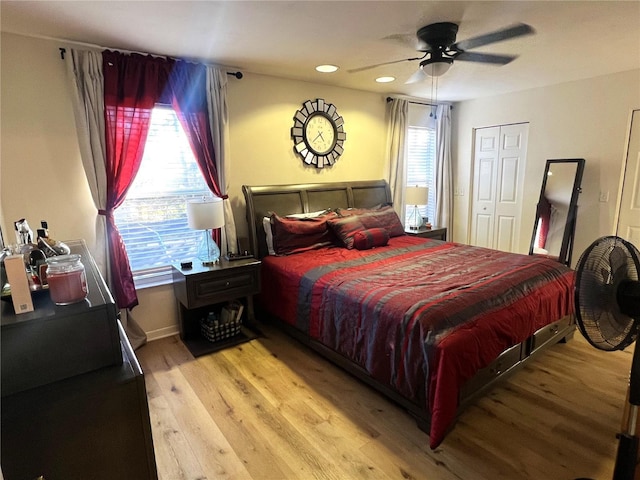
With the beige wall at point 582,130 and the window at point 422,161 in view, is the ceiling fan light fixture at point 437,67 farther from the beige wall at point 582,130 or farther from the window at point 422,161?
the beige wall at point 582,130

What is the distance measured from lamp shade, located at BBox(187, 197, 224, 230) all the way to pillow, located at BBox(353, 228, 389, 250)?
1.32 m

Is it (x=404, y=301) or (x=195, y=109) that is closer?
(x=404, y=301)

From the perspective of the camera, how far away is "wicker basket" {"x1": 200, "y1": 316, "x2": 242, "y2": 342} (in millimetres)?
3102

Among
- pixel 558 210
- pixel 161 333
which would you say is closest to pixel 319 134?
pixel 161 333

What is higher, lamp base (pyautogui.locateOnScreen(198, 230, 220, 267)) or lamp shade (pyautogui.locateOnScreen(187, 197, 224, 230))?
lamp shade (pyautogui.locateOnScreen(187, 197, 224, 230))

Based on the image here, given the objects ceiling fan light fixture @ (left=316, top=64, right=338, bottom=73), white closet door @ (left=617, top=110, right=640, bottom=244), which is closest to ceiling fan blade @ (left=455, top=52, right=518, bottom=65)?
ceiling fan light fixture @ (left=316, top=64, right=338, bottom=73)

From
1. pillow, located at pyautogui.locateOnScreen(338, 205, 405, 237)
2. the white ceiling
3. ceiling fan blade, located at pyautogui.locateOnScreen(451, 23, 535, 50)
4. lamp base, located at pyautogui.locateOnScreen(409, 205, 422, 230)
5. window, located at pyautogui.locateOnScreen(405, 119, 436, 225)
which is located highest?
the white ceiling

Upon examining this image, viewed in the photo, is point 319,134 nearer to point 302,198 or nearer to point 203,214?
point 302,198

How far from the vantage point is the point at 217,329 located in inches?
122

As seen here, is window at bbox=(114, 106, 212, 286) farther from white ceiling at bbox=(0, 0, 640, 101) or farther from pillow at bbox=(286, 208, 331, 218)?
pillow at bbox=(286, 208, 331, 218)

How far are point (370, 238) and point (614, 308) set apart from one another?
7.21 feet

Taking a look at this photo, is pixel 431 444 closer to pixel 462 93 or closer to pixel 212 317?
pixel 212 317

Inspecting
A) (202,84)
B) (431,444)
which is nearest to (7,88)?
(202,84)

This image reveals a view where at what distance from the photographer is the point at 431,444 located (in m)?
1.85
